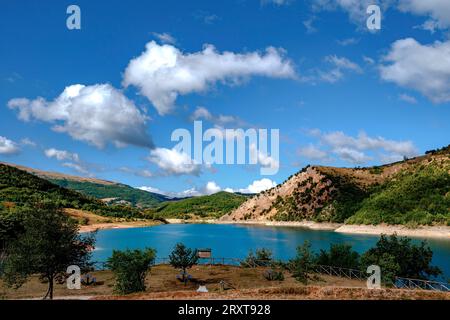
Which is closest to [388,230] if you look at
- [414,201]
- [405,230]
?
[405,230]

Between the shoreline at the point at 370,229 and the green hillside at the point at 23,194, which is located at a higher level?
the green hillside at the point at 23,194

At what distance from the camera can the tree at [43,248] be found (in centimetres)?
3475

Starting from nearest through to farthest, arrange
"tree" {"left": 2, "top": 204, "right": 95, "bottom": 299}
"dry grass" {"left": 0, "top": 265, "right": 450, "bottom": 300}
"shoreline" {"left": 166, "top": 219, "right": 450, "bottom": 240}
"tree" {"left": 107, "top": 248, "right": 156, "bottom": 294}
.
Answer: "dry grass" {"left": 0, "top": 265, "right": 450, "bottom": 300} < "tree" {"left": 2, "top": 204, "right": 95, "bottom": 299} < "tree" {"left": 107, "top": 248, "right": 156, "bottom": 294} < "shoreline" {"left": 166, "top": 219, "right": 450, "bottom": 240}

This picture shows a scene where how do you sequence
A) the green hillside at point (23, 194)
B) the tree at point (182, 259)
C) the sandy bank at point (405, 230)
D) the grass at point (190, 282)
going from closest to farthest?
the grass at point (190, 282), the tree at point (182, 259), the sandy bank at point (405, 230), the green hillside at point (23, 194)

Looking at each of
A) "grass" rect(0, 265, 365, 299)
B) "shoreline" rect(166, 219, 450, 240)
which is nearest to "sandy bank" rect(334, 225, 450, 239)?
"shoreline" rect(166, 219, 450, 240)

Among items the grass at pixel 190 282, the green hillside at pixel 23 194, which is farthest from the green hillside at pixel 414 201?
the green hillside at pixel 23 194

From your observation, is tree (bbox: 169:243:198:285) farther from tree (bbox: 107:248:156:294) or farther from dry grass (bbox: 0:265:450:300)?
tree (bbox: 107:248:156:294)

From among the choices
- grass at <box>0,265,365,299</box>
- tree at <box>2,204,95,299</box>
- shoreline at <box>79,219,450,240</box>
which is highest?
tree at <box>2,204,95,299</box>

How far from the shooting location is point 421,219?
139 m

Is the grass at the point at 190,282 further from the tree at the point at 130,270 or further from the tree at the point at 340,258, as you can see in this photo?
the tree at the point at 340,258

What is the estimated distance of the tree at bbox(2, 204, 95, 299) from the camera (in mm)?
34750
